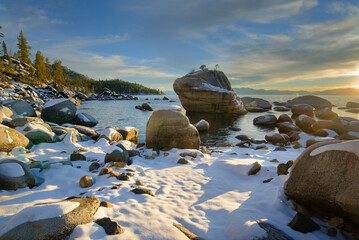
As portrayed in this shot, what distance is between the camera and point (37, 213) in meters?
2.50

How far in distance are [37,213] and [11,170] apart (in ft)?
7.74

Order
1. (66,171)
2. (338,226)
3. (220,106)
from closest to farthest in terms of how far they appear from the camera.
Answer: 1. (338,226)
2. (66,171)
3. (220,106)

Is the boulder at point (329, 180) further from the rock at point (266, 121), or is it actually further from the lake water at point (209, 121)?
the rock at point (266, 121)

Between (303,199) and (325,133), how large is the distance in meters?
14.6

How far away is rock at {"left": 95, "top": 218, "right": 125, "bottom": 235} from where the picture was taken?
2.55 m

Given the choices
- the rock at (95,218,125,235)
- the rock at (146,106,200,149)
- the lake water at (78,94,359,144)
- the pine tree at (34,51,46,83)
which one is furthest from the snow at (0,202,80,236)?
the pine tree at (34,51,46,83)

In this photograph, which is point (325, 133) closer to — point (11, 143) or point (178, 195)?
point (178, 195)

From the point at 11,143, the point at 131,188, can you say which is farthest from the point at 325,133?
the point at 11,143

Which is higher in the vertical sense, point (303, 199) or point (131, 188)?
point (303, 199)

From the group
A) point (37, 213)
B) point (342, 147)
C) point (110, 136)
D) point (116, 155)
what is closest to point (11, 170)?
point (37, 213)

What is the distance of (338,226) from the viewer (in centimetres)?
275

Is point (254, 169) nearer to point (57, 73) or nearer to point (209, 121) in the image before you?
point (209, 121)

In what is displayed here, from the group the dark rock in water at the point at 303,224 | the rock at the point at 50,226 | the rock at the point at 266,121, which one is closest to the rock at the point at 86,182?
the rock at the point at 50,226

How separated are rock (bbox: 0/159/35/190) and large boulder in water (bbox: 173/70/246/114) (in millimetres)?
32650
